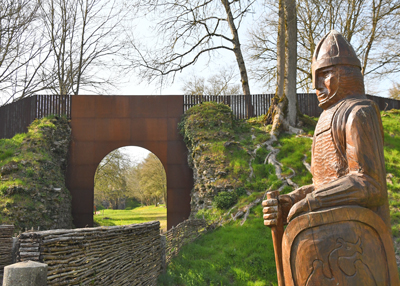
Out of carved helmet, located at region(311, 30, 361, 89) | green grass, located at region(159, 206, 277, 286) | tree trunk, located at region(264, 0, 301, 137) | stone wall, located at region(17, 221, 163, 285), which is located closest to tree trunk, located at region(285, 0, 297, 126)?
tree trunk, located at region(264, 0, 301, 137)

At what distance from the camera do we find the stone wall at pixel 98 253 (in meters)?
4.04

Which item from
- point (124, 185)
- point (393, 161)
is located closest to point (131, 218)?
point (124, 185)

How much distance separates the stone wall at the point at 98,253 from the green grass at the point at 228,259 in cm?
70

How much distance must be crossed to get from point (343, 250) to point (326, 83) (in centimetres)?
154

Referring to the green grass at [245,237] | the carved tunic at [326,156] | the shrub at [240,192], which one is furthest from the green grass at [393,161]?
the carved tunic at [326,156]

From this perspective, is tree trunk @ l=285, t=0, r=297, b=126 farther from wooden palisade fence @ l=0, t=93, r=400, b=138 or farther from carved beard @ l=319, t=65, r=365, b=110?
carved beard @ l=319, t=65, r=365, b=110

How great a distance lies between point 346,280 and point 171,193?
1200 centimetres

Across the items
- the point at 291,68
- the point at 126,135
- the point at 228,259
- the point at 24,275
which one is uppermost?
the point at 291,68

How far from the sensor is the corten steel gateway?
14516mm

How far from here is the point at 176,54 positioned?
15195mm

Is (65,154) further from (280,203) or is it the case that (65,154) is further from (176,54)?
(280,203)

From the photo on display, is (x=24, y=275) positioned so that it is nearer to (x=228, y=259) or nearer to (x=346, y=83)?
(x=346, y=83)

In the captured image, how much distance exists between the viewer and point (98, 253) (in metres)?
5.23

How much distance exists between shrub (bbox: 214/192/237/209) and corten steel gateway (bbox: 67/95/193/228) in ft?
10.7
